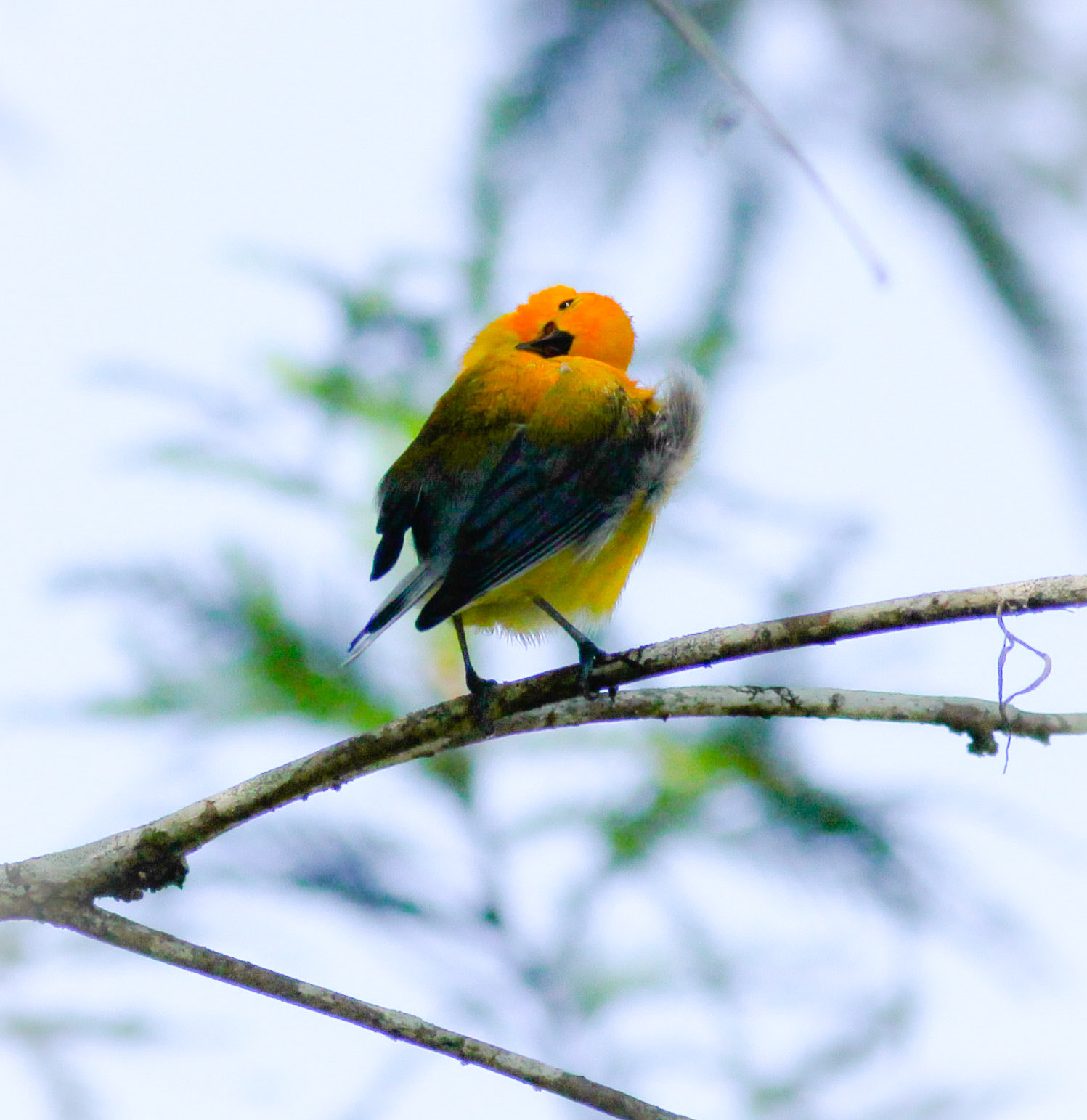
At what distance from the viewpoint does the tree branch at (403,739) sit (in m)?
2.65

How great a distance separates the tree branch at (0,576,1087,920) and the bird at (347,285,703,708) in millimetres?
644

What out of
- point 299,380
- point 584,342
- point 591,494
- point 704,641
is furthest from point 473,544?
point 299,380

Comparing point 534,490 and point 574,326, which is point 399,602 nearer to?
point 534,490

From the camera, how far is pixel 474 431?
4078 mm

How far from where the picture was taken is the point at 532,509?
12.7ft

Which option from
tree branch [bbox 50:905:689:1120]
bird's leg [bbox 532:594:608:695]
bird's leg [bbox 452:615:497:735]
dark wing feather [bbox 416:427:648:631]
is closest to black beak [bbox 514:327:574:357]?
dark wing feather [bbox 416:427:648:631]

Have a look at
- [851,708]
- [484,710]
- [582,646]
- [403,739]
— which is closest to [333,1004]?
[403,739]

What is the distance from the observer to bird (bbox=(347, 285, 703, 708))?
3742 millimetres

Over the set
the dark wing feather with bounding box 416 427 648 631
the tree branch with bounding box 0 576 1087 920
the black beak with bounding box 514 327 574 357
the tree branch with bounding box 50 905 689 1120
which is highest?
the black beak with bounding box 514 327 574 357

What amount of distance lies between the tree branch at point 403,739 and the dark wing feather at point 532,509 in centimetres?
62

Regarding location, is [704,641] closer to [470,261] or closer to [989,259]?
[989,259]

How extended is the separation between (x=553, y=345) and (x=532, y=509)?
1.04 metres

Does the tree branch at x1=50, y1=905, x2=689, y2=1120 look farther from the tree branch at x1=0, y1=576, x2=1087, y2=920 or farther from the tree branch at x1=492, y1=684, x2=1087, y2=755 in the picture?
the tree branch at x1=492, y1=684, x2=1087, y2=755

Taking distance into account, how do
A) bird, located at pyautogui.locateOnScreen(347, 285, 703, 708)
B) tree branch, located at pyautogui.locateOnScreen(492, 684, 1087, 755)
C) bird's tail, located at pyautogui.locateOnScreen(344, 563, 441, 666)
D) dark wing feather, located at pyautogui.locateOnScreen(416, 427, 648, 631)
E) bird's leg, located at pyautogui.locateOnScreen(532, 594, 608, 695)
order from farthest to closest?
bird, located at pyautogui.locateOnScreen(347, 285, 703, 708), dark wing feather, located at pyautogui.locateOnScreen(416, 427, 648, 631), bird's tail, located at pyautogui.locateOnScreen(344, 563, 441, 666), bird's leg, located at pyautogui.locateOnScreen(532, 594, 608, 695), tree branch, located at pyautogui.locateOnScreen(492, 684, 1087, 755)
